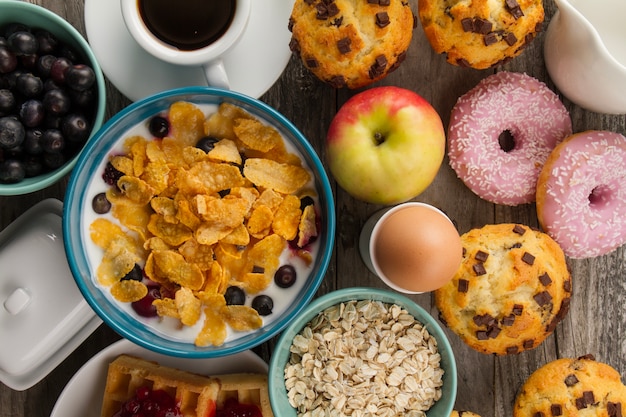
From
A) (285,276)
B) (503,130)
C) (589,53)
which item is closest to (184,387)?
(285,276)

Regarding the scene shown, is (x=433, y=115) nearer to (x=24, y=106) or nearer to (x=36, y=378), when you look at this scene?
(x=24, y=106)

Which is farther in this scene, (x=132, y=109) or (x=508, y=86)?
(x=508, y=86)

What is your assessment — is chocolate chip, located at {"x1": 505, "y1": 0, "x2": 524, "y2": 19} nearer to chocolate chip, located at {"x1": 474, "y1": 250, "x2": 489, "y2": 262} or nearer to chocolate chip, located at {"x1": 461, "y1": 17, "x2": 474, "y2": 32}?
chocolate chip, located at {"x1": 461, "y1": 17, "x2": 474, "y2": 32}

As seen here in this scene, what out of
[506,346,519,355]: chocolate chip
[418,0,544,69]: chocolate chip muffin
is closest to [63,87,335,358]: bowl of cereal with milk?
[418,0,544,69]: chocolate chip muffin

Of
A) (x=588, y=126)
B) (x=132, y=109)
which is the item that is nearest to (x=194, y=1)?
(x=132, y=109)

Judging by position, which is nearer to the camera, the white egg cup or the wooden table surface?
the white egg cup

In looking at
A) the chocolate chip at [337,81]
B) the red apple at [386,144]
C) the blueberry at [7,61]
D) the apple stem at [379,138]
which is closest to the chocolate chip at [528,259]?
the red apple at [386,144]

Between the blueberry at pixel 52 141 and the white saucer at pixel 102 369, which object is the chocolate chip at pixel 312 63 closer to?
the blueberry at pixel 52 141
